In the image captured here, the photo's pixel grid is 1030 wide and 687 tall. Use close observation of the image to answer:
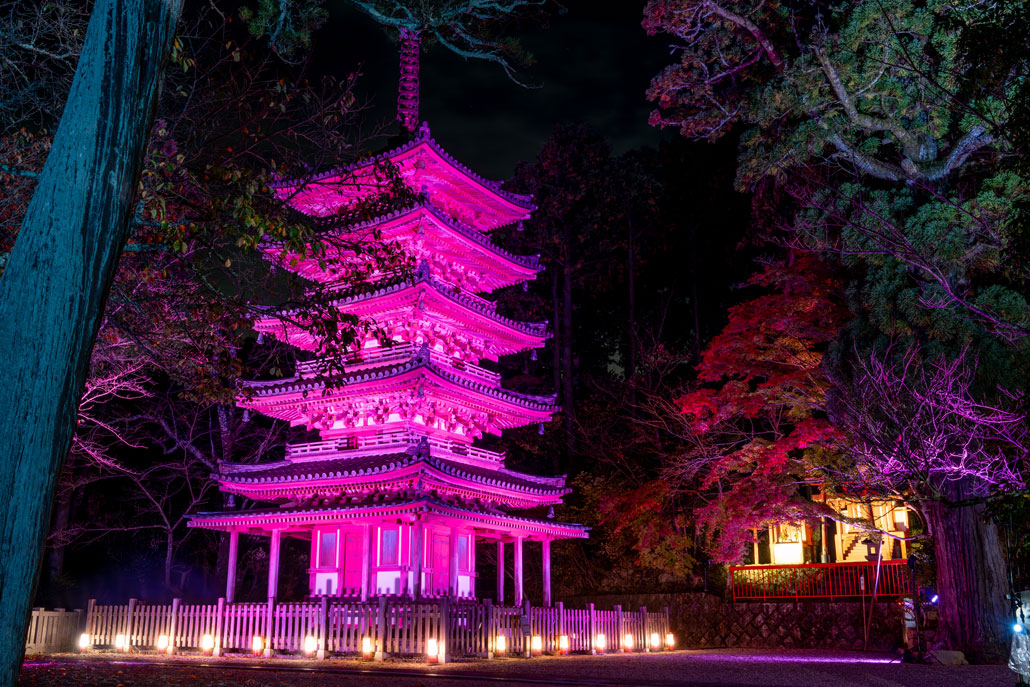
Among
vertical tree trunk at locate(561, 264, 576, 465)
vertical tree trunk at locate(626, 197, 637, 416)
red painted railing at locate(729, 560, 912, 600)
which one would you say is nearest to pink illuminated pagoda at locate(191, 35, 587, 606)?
red painted railing at locate(729, 560, 912, 600)

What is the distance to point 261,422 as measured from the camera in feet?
99.7

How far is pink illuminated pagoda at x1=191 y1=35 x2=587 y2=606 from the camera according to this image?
18188 millimetres

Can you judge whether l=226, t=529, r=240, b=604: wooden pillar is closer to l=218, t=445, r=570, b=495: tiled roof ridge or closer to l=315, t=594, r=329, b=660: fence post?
l=218, t=445, r=570, b=495: tiled roof ridge

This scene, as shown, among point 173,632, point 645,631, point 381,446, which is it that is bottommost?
point 645,631

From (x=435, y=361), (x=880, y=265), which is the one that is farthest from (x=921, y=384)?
(x=435, y=361)

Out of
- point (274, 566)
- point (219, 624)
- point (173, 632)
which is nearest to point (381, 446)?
point (274, 566)

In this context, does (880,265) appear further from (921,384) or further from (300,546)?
(300,546)

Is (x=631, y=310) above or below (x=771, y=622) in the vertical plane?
above

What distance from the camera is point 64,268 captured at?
15.8 ft

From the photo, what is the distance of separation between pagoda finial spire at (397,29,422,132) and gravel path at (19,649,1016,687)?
14303 millimetres

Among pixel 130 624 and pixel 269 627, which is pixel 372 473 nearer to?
pixel 269 627

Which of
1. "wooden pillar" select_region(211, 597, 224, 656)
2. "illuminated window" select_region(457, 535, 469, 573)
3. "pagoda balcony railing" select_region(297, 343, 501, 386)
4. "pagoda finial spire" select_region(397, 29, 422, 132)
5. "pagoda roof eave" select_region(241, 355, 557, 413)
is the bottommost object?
"wooden pillar" select_region(211, 597, 224, 656)

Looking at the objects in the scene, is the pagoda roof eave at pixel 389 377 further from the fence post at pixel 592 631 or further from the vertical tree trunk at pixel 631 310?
the vertical tree trunk at pixel 631 310

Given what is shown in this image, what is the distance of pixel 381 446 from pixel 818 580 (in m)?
12.7
